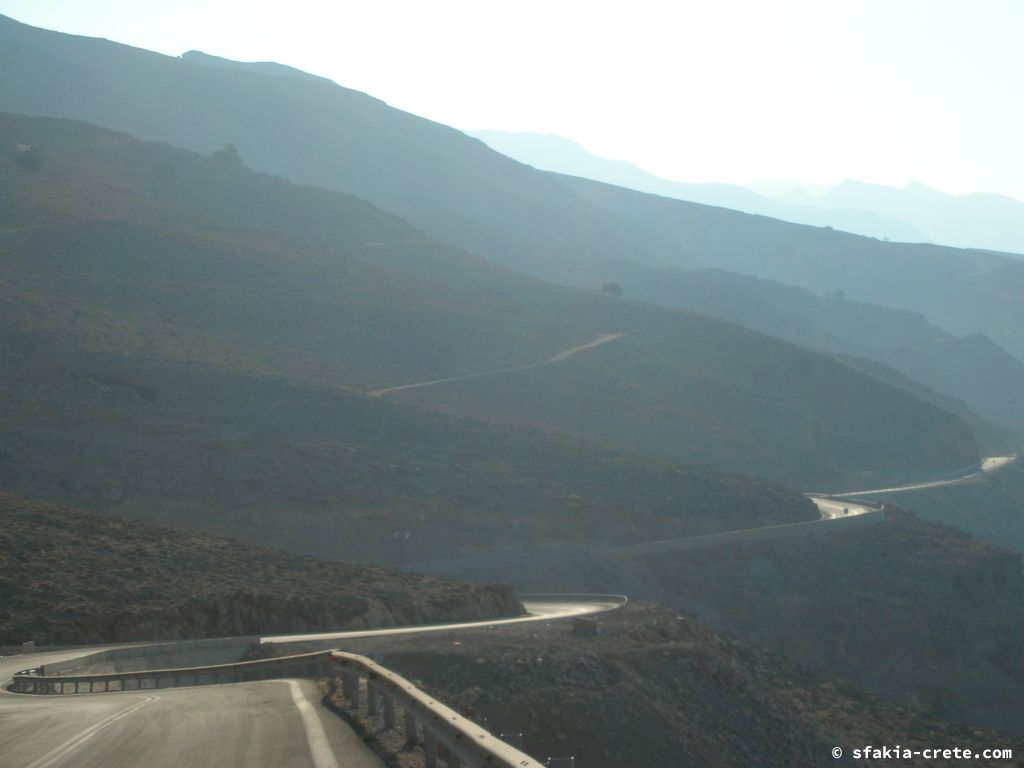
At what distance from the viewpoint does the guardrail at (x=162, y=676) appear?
47.5 feet

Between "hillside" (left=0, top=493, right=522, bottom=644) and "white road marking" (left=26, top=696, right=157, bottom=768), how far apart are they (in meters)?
11.2

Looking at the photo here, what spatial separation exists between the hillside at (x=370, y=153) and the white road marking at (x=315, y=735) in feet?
400

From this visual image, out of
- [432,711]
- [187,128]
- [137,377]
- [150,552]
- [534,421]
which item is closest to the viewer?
[432,711]

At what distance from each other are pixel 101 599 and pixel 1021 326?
174m

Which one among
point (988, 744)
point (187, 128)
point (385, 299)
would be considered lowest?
point (988, 744)

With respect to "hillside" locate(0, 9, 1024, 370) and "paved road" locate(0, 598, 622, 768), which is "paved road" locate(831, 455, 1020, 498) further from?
"hillside" locate(0, 9, 1024, 370)

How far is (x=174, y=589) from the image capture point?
24578 mm

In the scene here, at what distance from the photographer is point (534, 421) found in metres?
63.5

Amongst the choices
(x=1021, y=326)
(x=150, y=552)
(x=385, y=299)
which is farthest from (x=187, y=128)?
(x=150, y=552)

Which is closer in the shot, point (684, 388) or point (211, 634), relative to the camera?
point (211, 634)

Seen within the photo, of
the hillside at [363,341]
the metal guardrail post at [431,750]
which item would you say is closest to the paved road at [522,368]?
the hillside at [363,341]

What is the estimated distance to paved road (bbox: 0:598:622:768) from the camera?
854 centimetres

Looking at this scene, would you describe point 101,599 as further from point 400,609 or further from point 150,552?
point 400,609

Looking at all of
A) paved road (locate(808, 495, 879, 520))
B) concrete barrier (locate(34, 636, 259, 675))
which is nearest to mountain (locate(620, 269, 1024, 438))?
paved road (locate(808, 495, 879, 520))
